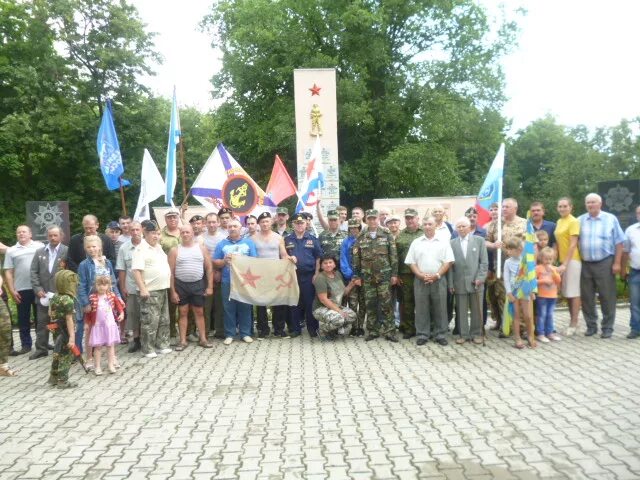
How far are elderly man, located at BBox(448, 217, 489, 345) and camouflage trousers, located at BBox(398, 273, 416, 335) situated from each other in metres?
0.60

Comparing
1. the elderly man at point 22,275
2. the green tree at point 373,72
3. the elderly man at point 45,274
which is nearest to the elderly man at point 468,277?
the elderly man at point 45,274

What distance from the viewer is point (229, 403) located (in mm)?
5566

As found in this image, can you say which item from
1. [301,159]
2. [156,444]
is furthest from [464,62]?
[156,444]

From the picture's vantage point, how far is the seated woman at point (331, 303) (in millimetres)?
8234

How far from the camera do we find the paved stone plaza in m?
4.04

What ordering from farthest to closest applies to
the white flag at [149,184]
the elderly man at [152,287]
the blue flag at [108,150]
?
the blue flag at [108,150], the white flag at [149,184], the elderly man at [152,287]

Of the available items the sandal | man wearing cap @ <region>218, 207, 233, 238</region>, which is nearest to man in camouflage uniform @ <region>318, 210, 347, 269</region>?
man wearing cap @ <region>218, 207, 233, 238</region>

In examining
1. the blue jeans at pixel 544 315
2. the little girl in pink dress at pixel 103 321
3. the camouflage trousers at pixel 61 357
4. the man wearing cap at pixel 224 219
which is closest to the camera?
the camouflage trousers at pixel 61 357

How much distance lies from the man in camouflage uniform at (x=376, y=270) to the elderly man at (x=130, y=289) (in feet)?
10.3

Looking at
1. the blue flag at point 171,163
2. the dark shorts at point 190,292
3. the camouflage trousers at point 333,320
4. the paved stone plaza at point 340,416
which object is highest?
the blue flag at point 171,163

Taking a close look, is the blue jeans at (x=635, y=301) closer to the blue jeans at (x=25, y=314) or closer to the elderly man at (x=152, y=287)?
the elderly man at (x=152, y=287)

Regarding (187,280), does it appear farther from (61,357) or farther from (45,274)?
(61,357)

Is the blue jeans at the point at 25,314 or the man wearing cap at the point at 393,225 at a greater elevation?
the man wearing cap at the point at 393,225

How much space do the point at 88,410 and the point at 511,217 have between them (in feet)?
19.7
